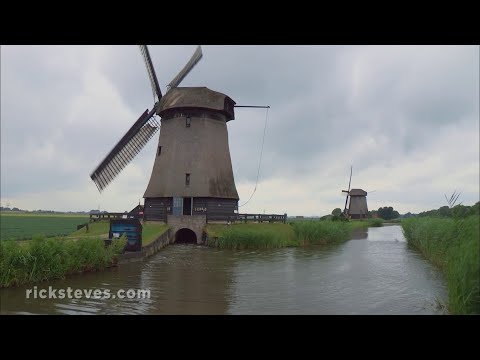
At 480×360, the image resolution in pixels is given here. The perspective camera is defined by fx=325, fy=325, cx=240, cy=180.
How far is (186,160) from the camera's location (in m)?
21.1

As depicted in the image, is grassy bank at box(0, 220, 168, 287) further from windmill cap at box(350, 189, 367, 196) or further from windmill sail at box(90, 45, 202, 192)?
windmill cap at box(350, 189, 367, 196)

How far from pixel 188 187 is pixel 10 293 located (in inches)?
545

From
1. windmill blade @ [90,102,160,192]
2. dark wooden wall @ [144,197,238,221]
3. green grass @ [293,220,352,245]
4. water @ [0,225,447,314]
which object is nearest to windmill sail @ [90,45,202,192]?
windmill blade @ [90,102,160,192]

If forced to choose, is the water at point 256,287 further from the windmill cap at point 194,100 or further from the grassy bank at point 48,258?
the windmill cap at point 194,100

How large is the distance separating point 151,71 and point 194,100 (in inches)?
183

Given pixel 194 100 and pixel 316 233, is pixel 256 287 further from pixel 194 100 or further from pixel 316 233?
pixel 194 100

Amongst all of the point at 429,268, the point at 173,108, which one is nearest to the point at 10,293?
the point at 429,268

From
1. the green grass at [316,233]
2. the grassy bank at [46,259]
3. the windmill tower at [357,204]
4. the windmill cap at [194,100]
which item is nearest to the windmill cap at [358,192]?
the windmill tower at [357,204]

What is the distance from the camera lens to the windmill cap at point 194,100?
2119 centimetres

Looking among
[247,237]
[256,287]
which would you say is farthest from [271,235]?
[256,287]

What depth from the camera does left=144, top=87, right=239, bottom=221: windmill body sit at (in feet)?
67.9

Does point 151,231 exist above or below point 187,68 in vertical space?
below
